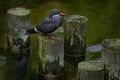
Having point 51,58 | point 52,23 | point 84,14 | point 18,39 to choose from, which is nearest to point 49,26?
point 52,23

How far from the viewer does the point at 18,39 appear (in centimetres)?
581

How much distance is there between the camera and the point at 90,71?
4.38 m

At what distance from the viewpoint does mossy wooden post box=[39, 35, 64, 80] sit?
4.98 m

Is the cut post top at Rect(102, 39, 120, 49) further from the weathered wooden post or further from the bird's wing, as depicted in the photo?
the weathered wooden post

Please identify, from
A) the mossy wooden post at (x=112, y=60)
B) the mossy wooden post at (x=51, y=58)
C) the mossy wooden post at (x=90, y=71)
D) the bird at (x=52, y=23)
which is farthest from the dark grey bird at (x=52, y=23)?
the mossy wooden post at (x=90, y=71)

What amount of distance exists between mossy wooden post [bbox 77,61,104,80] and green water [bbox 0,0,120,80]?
113 centimetres

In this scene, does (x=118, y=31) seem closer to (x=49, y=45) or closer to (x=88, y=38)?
(x=88, y=38)

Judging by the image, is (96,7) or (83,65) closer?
(83,65)

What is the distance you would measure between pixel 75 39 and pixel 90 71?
1.36 meters

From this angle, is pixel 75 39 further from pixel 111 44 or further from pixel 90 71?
pixel 90 71

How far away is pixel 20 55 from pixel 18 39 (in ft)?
0.73

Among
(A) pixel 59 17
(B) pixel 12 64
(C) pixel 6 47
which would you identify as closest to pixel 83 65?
(A) pixel 59 17

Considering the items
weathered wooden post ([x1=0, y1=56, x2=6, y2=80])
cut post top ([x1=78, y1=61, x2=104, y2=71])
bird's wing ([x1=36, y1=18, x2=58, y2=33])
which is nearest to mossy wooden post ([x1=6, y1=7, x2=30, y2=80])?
weathered wooden post ([x1=0, y1=56, x2=6, y2=80])

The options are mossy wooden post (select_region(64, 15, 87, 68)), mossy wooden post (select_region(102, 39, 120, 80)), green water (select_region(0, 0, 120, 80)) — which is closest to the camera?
mossy wooden post (select_region(102, 39, 120, 80))
